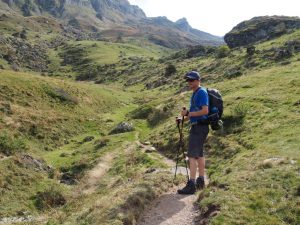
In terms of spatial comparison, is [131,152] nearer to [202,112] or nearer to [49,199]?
[49,199]

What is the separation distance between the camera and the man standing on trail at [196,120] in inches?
616

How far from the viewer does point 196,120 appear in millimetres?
16094

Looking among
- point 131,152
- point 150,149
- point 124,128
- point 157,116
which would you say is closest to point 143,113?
point 157,116

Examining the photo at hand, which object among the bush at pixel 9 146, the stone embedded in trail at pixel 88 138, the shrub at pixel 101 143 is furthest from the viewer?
the stone embedded in trail at pixel 88 138

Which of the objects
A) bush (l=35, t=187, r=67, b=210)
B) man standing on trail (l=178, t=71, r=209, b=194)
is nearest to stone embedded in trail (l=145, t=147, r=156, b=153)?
bush (l=35, t=187, r=67, b=210)

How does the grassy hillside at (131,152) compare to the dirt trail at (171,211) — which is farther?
the grassy hillside at (131,152)

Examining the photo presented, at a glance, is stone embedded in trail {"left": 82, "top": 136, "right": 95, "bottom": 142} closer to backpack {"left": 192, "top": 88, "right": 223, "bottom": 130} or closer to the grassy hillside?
the grassy hillside

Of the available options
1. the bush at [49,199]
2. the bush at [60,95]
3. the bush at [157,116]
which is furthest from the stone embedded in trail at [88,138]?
the bush at [49,199]

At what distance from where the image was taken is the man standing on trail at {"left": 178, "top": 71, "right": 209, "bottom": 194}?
15.6 m

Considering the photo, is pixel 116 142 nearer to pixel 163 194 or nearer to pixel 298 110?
pixel 298 110

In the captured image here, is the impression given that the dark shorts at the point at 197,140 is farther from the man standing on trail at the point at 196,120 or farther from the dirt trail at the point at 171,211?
the dirt trail at the point at 171,211

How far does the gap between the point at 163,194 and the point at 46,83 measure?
4902 cm

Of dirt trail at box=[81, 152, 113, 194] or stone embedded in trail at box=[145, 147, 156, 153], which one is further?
stone embedded in trail at box=[145, 147, 156, 153]

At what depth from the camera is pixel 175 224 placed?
45.4 ft
